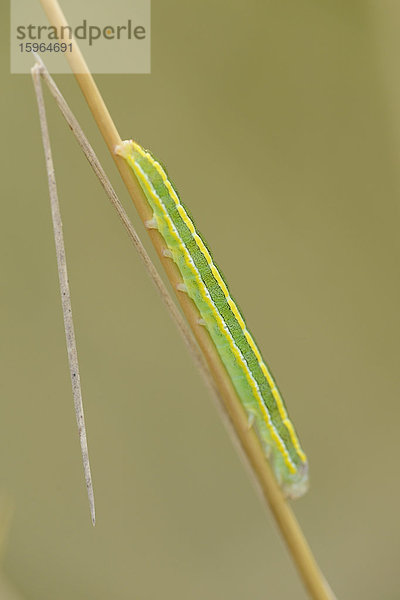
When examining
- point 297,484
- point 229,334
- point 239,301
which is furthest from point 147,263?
point 239,301

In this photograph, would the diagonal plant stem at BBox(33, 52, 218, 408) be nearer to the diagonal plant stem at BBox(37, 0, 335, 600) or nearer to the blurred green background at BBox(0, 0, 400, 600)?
the diagonal plant stem at BBox(37, 0, 335, 600)

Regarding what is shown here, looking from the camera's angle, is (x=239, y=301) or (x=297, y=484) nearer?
(x=297, y=484)

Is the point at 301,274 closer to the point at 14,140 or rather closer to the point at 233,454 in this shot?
the point at 233,454

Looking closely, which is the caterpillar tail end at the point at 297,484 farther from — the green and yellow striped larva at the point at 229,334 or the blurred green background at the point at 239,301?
the blurred green background at the point at 239,301

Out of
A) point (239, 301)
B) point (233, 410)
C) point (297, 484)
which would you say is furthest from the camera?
point (239, 301)

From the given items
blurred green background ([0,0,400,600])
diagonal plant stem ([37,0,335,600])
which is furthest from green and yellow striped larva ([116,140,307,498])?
blurred green background ([0,0,400,600])

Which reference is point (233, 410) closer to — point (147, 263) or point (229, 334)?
point (147, 263)
